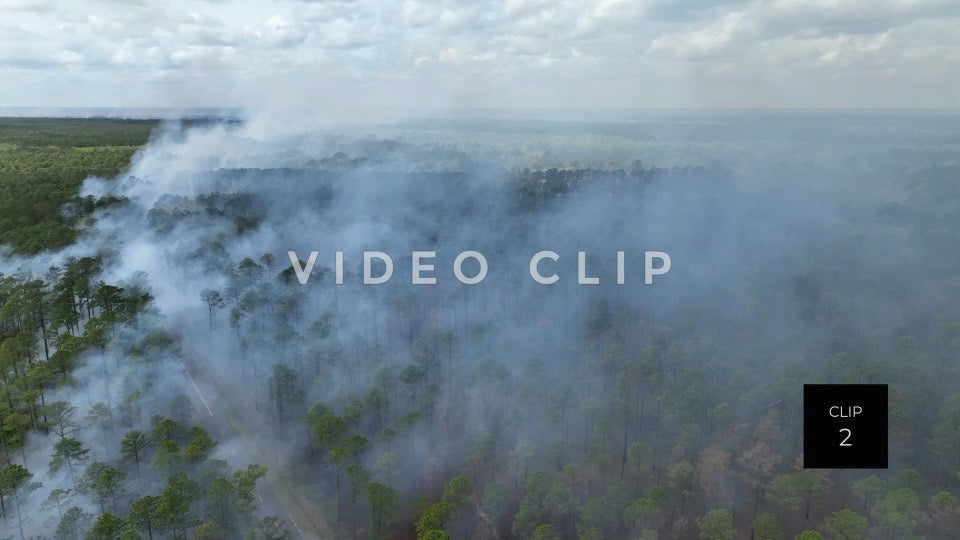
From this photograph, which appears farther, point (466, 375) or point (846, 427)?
Answer: point (466, 375)

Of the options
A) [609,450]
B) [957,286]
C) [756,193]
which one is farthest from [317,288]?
[756,193]

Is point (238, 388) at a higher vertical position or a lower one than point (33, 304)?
lower

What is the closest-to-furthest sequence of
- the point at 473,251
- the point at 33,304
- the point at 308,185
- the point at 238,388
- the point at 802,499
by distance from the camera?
1. the point at 802,499
2. the point at 238,388
3. the point at 33,304
4. the point at 473,251
5. the point at 308,185

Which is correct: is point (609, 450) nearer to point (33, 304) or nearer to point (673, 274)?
point (673, 274)
